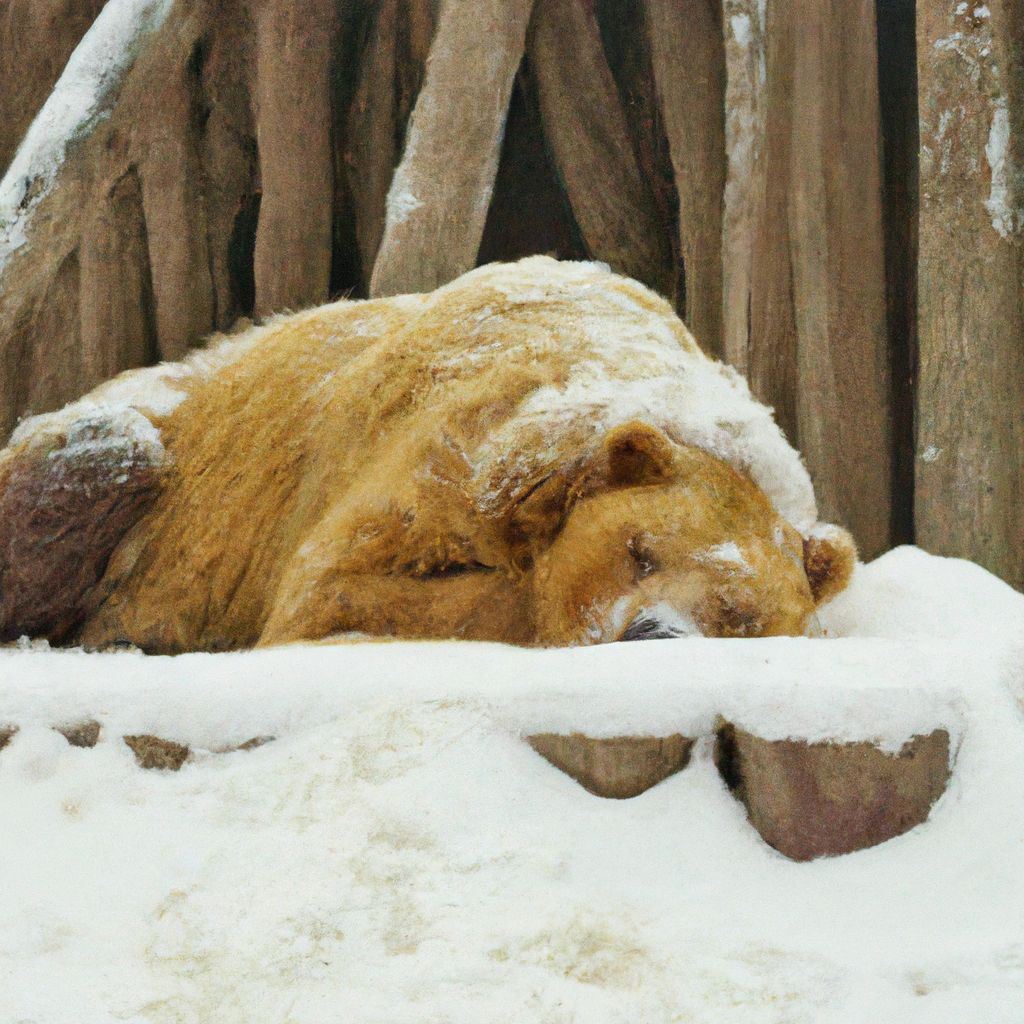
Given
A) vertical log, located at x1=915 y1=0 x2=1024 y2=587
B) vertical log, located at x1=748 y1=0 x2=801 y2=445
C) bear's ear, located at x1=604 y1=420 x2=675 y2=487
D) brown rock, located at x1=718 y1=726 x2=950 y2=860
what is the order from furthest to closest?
vertical log, located at x1=748 y1=0 x2=801 y2=445 < vertical log, located at x1=915 y1=0 x2=1024 y2=587 < bear's ear, located at x1=604 y1=420 x2=675 y2=487 < brown rock, located at x1=718 y1=726 x2=950 y2=860

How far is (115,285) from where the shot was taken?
18.1 ft

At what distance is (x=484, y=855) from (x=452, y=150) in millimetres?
3819

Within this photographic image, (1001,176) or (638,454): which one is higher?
(1001,176)

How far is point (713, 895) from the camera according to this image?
185 centimetres

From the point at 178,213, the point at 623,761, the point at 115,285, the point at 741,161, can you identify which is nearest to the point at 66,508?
the point at 115,285

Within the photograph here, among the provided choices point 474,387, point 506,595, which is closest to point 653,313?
point 474,387

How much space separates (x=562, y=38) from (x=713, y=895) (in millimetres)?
4804

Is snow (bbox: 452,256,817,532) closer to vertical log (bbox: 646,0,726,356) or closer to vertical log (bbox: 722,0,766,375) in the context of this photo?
vertical log (bbox: 722,0,766,375)

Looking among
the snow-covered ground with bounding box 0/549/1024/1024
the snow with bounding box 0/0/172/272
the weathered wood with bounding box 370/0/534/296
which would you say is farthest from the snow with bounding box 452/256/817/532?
the snow with bounding box 0/0/172/272

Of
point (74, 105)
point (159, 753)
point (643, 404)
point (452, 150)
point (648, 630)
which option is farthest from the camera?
point (74, 105)

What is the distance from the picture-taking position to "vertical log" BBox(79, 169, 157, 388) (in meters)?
5.45

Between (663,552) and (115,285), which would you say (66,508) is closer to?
(115,285)

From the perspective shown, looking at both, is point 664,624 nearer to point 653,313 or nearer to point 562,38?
point 653,313

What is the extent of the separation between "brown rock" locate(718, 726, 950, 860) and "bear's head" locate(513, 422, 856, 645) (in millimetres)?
835
